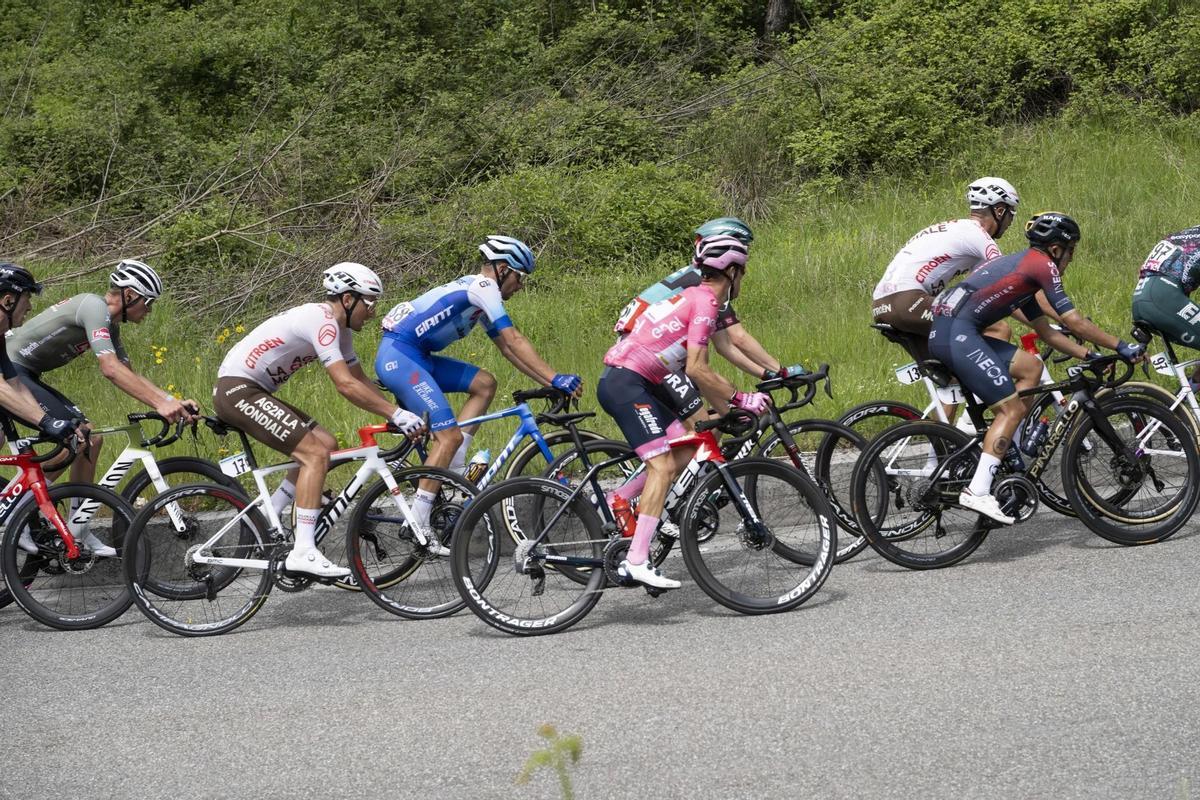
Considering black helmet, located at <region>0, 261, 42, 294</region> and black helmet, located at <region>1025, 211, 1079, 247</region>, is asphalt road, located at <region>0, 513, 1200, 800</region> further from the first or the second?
black helmet, located at <region>0, 261, 42, 294</region>

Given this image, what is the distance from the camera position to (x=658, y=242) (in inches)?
596

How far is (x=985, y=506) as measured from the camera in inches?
292

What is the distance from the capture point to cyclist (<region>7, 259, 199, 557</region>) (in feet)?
26.1

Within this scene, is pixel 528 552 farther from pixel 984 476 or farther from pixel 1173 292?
pixel 1173 292

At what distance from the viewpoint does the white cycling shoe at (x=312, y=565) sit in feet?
23.9

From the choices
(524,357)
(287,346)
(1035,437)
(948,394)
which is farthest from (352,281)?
(1035,437)

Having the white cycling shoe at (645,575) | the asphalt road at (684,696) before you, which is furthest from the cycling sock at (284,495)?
the white cycling shoe at (645,575)

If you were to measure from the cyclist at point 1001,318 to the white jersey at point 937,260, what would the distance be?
0.58 m

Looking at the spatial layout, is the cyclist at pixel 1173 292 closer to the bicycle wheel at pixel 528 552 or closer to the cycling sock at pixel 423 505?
the bicycle wheel at pixel 528 552

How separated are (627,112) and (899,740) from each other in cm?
1382

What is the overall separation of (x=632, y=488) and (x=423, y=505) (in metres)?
1.18

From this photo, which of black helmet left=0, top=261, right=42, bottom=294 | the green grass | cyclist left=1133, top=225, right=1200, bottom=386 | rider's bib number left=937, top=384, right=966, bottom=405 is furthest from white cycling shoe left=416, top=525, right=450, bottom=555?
cyclist left=1133, top=225, right=1200, bottom=386

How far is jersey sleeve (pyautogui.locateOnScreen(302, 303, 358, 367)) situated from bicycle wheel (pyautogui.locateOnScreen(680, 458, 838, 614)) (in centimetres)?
211

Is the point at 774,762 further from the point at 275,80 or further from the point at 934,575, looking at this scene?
the point at 275,80
